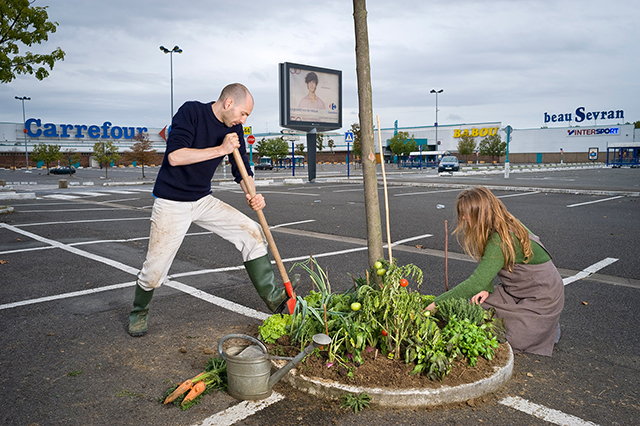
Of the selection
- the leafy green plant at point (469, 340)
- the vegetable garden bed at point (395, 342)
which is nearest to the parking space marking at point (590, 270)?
the vegetable garden bed at point (395, 342)

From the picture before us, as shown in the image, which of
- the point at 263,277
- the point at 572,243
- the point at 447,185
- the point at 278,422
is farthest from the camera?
the point at 447,185

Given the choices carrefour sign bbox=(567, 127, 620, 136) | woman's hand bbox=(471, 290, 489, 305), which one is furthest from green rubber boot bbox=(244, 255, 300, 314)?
carrefour sign bbox=(567, 127, 620, 136)

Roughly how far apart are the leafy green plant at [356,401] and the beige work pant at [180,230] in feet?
4.80

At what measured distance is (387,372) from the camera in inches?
118

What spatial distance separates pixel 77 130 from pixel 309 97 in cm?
6743

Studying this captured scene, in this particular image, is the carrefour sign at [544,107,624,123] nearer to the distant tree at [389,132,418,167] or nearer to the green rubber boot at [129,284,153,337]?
the distant tree at [389,132,418,167]

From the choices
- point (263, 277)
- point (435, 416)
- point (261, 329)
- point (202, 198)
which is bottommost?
point (435, 416)

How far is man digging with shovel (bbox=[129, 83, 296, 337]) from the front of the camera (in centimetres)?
354

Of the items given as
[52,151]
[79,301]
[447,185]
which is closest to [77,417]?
[79,301]

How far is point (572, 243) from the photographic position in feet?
25.5

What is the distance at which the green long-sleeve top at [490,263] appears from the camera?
342cm

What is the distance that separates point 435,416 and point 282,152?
62235mm

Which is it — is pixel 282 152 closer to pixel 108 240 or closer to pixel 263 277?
pixel 108 240

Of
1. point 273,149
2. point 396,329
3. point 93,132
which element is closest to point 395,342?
point 396,329
